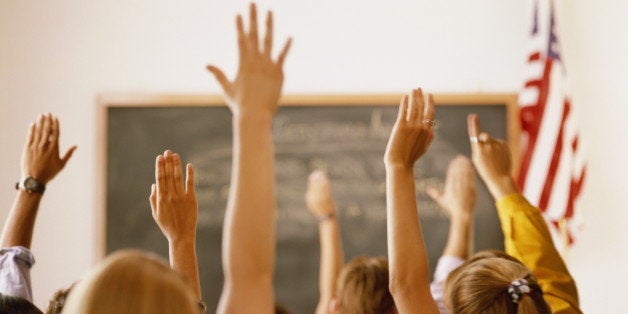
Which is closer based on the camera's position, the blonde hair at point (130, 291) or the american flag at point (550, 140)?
the blonde hair at point (130, 291)

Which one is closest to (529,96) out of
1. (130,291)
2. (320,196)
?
(320,196)

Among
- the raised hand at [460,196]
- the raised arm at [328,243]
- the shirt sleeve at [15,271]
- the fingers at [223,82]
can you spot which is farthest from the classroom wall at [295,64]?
the fingers at [223,82]

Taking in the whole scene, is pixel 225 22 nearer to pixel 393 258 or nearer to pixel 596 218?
pixel 596 218

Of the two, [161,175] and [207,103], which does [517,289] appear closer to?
[161,175]

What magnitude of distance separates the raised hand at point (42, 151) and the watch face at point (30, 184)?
0.8 inches

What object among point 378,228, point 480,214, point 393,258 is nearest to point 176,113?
point 378,228

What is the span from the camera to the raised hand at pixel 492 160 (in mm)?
1786

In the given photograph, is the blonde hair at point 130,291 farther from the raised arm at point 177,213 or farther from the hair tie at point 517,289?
the hair tie at point 517,289

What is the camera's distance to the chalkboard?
11.8 ft

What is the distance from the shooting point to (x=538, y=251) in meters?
1.67

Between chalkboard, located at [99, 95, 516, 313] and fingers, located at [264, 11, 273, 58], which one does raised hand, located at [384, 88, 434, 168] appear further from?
chalkboard, located at [99, 95, 516, 313]

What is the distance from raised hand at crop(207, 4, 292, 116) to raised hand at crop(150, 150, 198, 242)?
349mm

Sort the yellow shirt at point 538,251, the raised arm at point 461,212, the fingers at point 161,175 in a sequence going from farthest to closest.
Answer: the raised arm at point 461,212 < the yellow shirt at point 538,251 < the fingers at point 161,175

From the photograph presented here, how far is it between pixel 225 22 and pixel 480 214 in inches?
60.1
